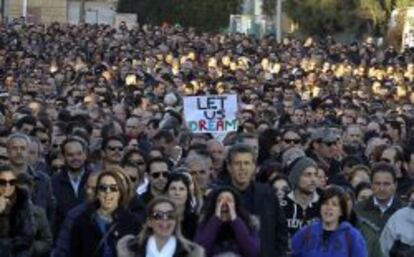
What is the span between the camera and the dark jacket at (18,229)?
10391mm

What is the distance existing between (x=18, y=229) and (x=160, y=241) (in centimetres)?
130

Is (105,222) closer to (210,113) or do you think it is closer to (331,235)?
(331,235)

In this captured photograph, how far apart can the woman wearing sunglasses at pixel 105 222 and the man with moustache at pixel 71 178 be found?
6.56ft

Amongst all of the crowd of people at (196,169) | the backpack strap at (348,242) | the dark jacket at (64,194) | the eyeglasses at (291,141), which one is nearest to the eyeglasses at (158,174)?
the crowd of people at (196,169)

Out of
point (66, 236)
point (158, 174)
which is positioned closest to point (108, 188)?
point (66, 236)

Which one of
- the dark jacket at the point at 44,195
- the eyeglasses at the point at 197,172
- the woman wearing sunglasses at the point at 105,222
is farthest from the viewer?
the eyeglasses at the point at 197,172

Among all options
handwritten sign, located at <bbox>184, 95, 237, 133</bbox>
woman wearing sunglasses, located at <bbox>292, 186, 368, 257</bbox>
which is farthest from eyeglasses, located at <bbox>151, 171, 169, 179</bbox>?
handwritten sign, located at <bbox>184, 95, 237, 133</bbox>

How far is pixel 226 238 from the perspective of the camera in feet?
33.0

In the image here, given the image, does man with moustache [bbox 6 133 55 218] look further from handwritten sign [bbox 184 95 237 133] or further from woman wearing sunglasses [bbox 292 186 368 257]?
handwritten sign [bbox 184 95 237 133]

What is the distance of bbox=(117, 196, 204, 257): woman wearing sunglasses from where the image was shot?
9562mm

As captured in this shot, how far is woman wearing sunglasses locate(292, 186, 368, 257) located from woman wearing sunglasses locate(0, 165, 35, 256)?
5.89 ft

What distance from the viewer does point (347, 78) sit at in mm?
31688

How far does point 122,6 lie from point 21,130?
58942 mm

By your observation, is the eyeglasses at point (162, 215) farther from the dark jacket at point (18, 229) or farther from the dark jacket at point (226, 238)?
the dark jacket at point (18, 229)
